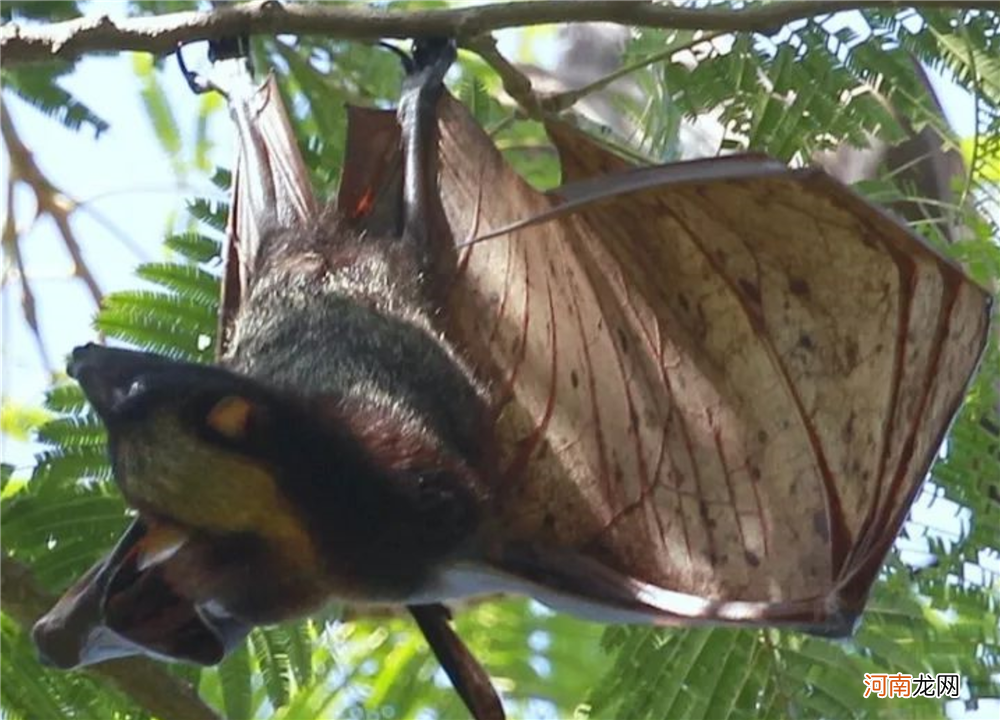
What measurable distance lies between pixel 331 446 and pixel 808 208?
2.23 feet

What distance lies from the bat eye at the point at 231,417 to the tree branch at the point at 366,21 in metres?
0.50

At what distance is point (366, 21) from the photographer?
8.21ft

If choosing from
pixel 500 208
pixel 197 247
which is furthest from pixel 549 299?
pixel 197 247

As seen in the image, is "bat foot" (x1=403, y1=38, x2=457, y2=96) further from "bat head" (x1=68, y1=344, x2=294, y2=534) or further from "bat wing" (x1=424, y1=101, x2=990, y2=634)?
"bat head" (x1=68, y1=344, x2=294, y2=534)

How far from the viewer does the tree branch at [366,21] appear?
2.43 meters

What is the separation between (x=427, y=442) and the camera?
2543 mm

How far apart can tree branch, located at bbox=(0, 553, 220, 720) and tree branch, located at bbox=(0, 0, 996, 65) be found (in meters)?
0.74

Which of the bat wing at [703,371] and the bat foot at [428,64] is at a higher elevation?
the bat foot at [428,64]

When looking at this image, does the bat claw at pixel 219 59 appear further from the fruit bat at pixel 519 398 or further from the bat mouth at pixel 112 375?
the bat mouth at pixel 112 375

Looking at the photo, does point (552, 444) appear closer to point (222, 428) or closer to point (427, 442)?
point (427, 442)

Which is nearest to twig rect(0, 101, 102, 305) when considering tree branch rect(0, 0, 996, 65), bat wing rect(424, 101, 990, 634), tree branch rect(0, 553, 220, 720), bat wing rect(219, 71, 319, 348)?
bat wing rect(219, 71, 319, 348)

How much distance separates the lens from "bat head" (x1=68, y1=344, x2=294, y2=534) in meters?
2.23

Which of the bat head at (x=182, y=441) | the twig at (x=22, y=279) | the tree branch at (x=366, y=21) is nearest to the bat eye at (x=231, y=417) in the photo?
the bat head at (x=182, y=441)

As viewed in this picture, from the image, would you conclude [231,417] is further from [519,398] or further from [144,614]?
[519,398]
